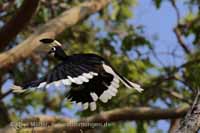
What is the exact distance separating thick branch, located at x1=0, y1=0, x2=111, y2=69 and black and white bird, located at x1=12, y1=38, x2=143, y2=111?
1.73m

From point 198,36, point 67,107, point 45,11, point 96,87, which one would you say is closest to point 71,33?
point 45,11

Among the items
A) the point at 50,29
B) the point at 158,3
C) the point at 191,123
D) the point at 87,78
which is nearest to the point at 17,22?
the point at 50,29

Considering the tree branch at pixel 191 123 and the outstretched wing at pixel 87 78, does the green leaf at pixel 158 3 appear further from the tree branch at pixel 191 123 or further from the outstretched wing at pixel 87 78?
the tree branch at pixel 191 123

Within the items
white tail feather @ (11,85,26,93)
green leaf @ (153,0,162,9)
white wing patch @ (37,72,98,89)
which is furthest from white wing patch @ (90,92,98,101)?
green leaf @ (153,0,162,9)

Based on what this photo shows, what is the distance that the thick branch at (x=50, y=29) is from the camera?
523 cm

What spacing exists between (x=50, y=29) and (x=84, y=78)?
103 inches

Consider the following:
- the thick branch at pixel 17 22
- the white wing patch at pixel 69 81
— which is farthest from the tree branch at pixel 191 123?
the thick branch at pixel 17 22

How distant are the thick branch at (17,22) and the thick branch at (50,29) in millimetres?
135

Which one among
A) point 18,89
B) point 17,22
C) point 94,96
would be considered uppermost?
point 17,22

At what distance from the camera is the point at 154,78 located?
7027 mm

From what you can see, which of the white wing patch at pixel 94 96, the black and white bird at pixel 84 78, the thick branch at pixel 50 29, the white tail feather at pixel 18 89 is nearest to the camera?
the white tail feather at pixel 18 89

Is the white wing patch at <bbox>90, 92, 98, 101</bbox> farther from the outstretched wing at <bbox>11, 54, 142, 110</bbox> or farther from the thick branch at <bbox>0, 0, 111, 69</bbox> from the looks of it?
the thick branch at <bbox>0, 0, 111, 69</bbox>

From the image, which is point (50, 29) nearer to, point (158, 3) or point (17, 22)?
point (17, 22)

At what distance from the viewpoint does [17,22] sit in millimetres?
5195
